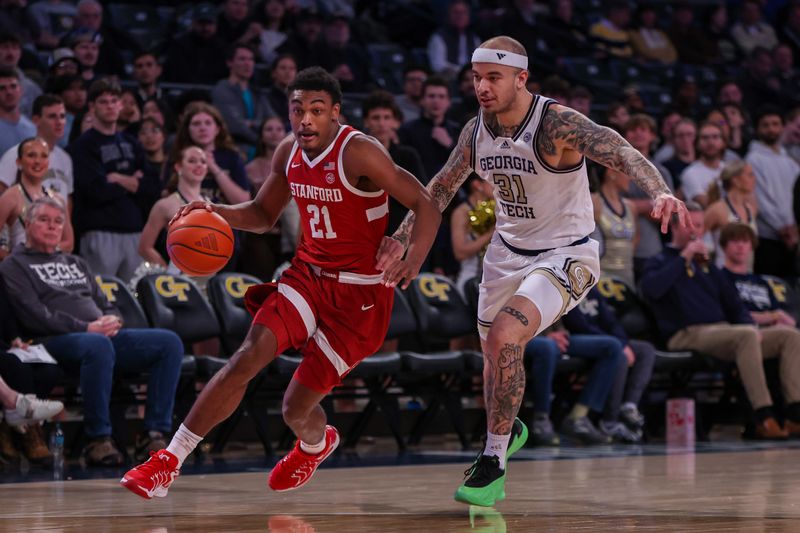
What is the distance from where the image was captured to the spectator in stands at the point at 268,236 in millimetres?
9664

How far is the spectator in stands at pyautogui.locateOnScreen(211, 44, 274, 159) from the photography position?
430 inches

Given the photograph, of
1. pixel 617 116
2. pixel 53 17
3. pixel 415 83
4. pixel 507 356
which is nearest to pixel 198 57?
pixel 53 17

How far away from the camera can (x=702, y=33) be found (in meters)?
17.3

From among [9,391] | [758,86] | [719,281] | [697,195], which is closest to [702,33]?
[758,86]

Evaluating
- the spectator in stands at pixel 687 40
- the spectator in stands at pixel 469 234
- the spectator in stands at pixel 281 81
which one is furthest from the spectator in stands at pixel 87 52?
the spectator in stands at pixel 687 40

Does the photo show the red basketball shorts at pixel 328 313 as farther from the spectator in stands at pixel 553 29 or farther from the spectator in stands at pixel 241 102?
the spectator in stands at pixel 553 29

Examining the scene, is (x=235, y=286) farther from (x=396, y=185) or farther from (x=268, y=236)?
(x=396, y=185)

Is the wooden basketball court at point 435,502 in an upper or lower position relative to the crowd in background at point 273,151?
lower

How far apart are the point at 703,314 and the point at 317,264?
5387mm

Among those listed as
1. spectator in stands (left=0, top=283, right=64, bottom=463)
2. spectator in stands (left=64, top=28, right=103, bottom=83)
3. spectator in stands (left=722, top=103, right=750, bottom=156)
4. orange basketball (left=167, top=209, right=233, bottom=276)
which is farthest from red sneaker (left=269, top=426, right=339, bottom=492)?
spectator in stands (left=722, top=103, right=750, bottom=156)

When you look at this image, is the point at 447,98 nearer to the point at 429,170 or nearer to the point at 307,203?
the point at 429,170

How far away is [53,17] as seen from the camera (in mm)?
12164

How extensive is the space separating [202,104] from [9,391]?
2.89 m

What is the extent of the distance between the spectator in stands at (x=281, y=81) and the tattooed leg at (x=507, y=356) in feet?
19.3
